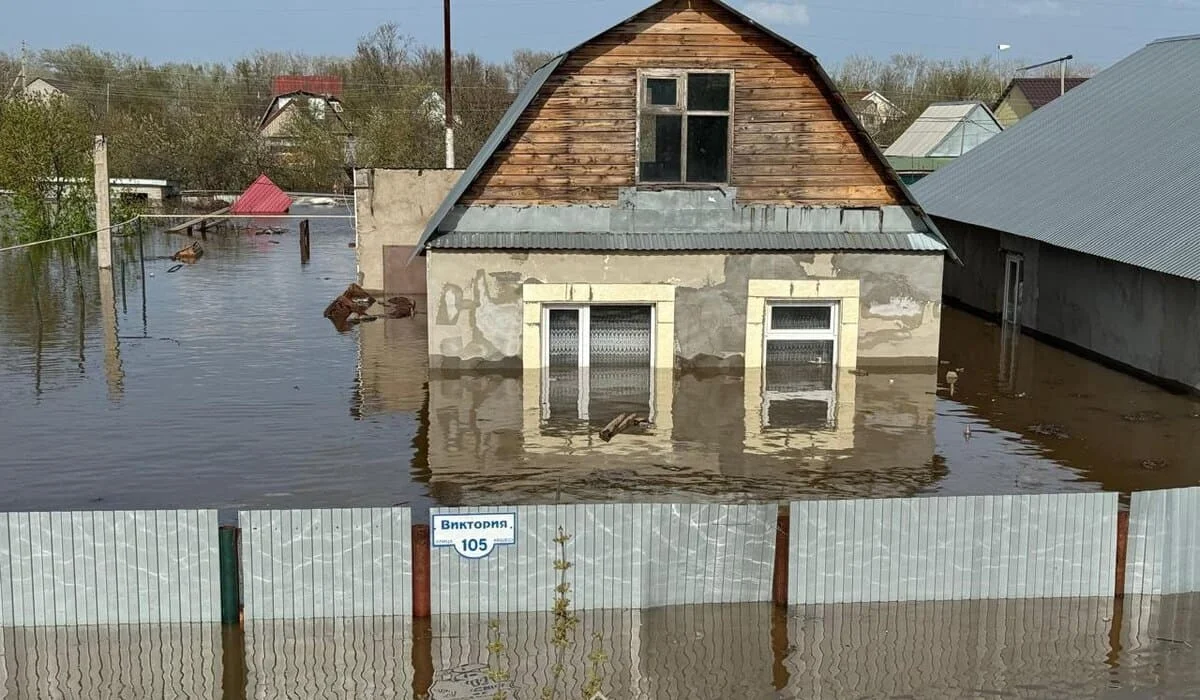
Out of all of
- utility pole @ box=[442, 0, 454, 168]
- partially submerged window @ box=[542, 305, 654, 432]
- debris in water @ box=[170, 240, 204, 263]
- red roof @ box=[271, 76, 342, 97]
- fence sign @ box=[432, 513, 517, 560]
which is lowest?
fence sign @ box=[432, 513, 517, 560]

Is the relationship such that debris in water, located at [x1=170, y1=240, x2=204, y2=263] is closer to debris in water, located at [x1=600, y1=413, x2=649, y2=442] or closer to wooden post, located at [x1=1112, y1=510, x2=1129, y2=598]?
debris in water, located at [x1=600, y1=413, x2=649, y2=442]

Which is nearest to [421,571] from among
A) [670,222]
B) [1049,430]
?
[1049,430]

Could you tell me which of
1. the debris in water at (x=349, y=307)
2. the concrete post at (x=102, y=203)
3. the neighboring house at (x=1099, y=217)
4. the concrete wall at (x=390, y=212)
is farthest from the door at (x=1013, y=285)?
the concrete post at (x=102, y=203)

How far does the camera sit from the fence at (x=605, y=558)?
31.7 feet

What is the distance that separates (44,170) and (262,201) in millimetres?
12602

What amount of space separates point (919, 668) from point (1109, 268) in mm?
14663

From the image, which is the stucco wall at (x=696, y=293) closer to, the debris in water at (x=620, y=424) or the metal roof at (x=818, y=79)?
the metal roof at (x=818, y=79)

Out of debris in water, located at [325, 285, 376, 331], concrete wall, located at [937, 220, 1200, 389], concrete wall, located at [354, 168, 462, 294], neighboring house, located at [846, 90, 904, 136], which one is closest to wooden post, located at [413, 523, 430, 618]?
concrete wall, located at [937, 220, 1200, 389]

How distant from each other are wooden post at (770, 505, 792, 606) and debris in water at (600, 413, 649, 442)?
630 centimetres

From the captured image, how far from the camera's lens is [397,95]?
87500 millimetres

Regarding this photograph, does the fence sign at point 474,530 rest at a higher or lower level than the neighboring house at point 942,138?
lower

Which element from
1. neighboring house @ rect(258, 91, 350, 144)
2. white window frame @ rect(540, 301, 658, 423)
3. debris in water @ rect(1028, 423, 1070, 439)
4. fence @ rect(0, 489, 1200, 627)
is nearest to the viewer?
fence @ rect(0, 489, 1200, 627)

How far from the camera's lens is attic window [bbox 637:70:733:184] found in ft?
66.0

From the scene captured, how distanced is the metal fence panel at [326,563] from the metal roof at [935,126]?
51604mm
